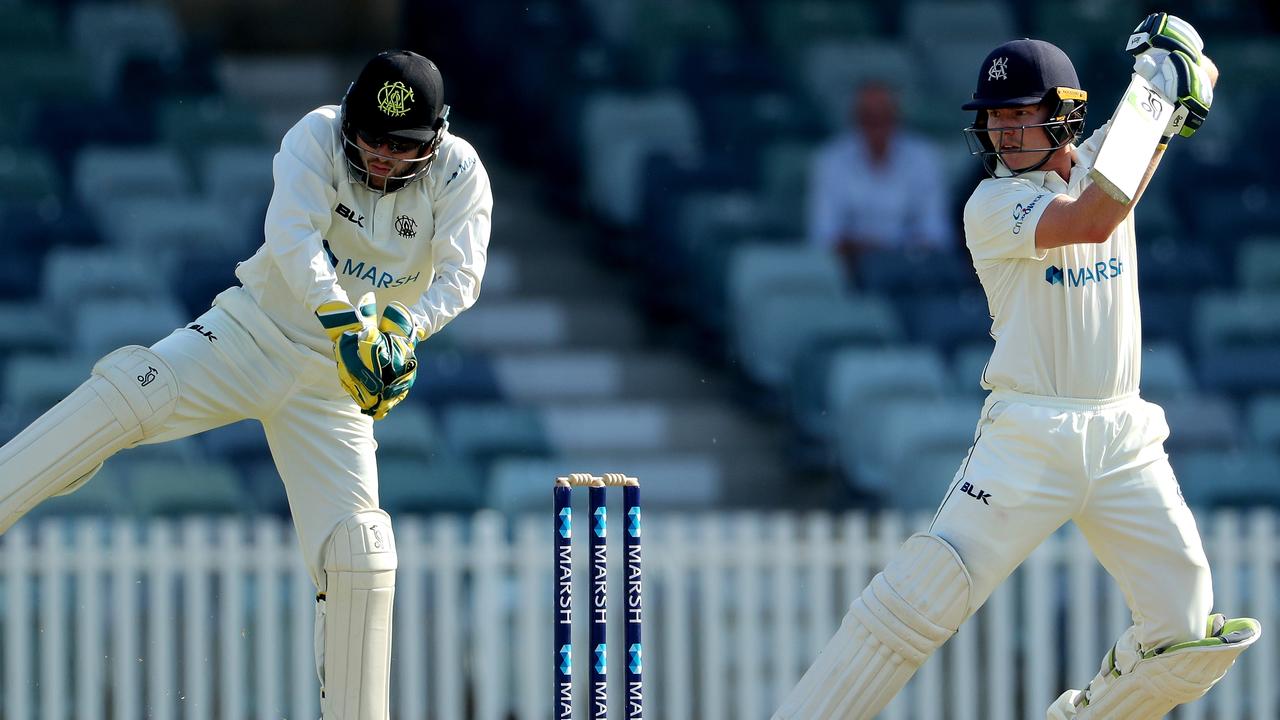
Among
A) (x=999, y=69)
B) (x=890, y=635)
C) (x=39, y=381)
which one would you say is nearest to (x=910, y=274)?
(x=39, y=381)

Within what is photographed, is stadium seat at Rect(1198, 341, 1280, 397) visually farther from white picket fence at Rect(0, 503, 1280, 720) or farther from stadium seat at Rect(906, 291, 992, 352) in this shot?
white picket fence at Rect(0, 503, 1280, 720)

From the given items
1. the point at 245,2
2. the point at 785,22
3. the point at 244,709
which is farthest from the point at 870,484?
the point at 245,2

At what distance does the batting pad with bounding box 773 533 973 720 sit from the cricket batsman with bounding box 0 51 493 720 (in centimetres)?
107

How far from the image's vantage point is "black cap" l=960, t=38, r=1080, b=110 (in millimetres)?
4684

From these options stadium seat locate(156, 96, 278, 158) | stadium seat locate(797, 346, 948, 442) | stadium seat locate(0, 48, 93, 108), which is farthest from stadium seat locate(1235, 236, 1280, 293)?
stadium seat locate(0, 48, 93, 108)

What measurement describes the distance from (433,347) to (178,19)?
3.87m

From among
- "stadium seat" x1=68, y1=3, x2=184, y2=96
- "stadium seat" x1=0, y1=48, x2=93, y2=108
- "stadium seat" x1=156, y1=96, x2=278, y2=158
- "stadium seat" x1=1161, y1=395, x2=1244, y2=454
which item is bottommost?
"stadium seat" x1=1161, y1=395, x2=1244, y2=454

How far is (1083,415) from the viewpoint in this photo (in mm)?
4625

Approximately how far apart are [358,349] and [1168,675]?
1.91 metres

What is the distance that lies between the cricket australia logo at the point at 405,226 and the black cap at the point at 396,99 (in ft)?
0.92

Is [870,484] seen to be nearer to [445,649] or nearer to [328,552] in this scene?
[445,649]

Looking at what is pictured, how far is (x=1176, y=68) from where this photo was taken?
182 inches

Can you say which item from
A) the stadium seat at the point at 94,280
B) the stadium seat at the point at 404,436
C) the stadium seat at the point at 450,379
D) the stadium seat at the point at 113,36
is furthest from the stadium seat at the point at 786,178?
the stadium seat at the point at 113,36

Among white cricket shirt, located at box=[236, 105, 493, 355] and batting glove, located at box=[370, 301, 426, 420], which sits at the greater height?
white cricket shirt, located at box=[236, 105, 493, 355]
